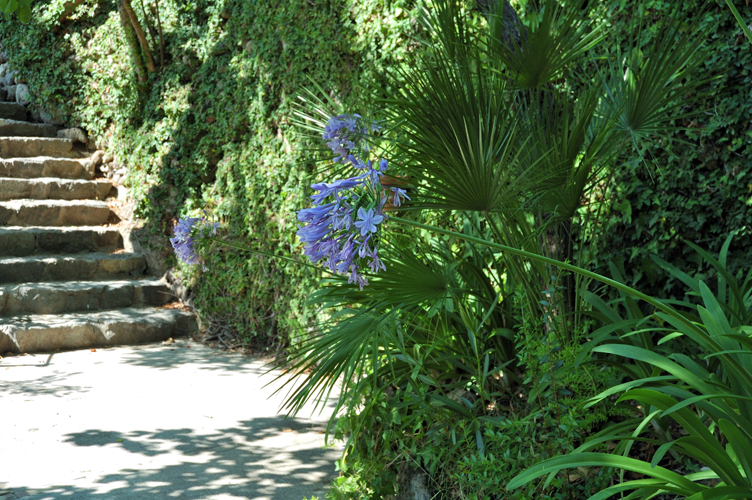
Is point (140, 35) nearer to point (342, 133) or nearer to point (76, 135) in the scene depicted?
point (76, 135)

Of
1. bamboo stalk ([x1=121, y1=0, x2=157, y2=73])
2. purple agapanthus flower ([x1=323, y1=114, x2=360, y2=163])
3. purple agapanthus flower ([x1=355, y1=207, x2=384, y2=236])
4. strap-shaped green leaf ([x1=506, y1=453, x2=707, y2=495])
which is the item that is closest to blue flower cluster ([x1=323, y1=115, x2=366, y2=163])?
purple agapanthus flower ([x1=323, y1=114, x2=360, y2=163])

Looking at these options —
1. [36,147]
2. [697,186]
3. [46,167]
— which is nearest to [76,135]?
[36,147]

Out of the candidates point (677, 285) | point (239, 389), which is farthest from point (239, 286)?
point (677, 285)

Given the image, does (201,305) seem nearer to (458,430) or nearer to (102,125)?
(102,125)

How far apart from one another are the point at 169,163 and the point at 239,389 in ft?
10.3

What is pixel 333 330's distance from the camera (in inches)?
97.0

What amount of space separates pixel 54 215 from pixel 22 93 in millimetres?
2956

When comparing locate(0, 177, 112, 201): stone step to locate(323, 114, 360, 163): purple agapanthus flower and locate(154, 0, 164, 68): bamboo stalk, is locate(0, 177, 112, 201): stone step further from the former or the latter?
locate(323, 114, 360, 163): purple agapanthus flower

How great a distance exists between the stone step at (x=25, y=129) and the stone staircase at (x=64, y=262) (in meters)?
0.01

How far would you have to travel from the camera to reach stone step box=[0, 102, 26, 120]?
8.52 meters

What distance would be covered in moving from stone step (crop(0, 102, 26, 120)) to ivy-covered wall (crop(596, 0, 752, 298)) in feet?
27.1

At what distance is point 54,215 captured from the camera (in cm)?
688

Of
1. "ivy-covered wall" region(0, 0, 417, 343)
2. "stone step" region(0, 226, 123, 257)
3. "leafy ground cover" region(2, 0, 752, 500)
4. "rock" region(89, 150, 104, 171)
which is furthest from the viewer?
"rock" region(89, 150, 104, 171)

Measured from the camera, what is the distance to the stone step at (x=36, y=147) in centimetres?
751
